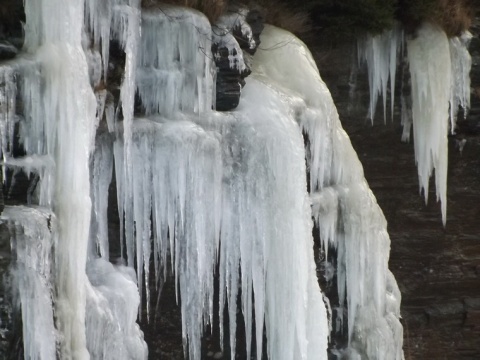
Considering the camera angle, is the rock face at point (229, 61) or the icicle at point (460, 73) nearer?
the rock face at point (229, 61)

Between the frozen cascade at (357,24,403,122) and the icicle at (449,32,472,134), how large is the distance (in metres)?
0.59

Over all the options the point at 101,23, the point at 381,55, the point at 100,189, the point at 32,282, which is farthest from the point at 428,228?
the point at 32,282

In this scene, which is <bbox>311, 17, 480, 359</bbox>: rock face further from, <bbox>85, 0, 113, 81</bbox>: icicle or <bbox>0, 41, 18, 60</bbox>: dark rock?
<bbox>0, 41, 18, 60</bbox>: dark rock

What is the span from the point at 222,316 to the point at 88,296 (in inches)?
82.8

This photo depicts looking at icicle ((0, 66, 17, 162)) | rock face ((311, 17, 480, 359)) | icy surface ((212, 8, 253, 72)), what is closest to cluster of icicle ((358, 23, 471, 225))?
rock face ((311, 17, 480, 359))

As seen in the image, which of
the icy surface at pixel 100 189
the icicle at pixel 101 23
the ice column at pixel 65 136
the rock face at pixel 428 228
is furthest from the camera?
the rock face at pixel 428 228

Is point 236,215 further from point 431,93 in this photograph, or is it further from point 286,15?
point 431,93

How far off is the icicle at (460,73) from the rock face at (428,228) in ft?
0.44

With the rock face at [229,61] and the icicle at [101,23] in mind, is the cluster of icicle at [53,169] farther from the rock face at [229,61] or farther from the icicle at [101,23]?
the rock face at [229,61]

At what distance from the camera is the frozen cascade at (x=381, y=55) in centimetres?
1079

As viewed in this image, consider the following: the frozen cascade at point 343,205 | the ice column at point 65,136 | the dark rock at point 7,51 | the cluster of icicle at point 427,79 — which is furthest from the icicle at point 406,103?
the dark rock at point 7,51

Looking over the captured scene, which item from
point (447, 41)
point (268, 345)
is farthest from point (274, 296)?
point (447, 41)

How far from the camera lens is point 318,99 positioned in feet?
31.1

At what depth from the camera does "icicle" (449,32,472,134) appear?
1116 centimetres
